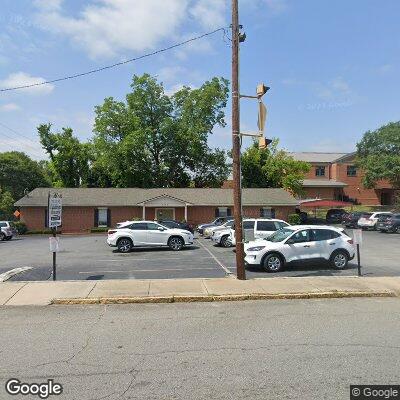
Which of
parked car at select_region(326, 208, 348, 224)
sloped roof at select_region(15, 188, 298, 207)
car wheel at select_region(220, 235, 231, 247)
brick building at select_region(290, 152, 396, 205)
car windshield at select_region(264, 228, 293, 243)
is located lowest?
car wheel at select_region(220, 235, 231, 247)

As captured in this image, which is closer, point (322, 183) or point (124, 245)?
point (124, 245)

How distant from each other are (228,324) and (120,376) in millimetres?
3221

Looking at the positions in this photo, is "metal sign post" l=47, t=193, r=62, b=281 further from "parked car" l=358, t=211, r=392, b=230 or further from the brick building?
the brick building

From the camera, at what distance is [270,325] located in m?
8.50

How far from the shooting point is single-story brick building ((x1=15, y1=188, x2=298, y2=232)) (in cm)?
4334

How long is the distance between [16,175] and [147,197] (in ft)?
92.7

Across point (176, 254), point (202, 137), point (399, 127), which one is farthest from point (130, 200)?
point (399, 127)

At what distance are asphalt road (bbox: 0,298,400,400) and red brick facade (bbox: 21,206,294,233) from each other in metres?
34.2

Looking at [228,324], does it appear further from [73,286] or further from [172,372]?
[73,286]

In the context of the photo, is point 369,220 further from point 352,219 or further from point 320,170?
point 320,170

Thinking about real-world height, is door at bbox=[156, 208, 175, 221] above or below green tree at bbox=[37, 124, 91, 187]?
below

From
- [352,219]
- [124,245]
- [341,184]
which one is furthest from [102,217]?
[341,184]

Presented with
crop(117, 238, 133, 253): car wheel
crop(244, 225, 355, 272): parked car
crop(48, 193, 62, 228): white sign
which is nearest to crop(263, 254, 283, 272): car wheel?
crop(244, 225, 355, 272): parked car

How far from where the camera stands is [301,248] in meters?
15.4
